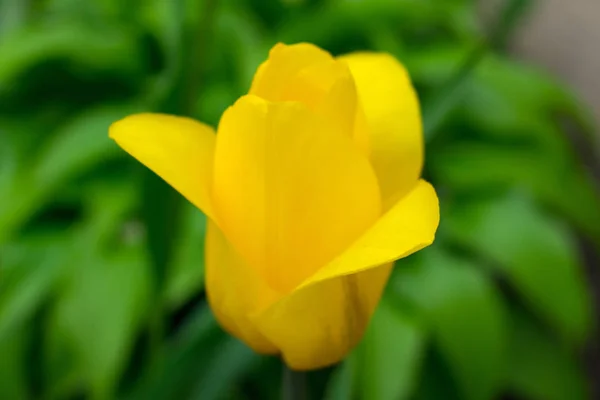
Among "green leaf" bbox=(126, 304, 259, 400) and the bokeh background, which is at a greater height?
"green leaf" bbox=(126, 304, 259, 400)

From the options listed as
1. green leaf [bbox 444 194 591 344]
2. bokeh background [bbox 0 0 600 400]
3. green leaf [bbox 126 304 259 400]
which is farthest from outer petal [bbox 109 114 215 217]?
green leaf [bbox 444 194 591 344]

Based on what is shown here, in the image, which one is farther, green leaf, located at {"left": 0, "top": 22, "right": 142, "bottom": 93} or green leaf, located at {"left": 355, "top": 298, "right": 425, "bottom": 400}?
green leaf, located at {"left": 0, "top": 22, "right": 142, "bottom": 93}

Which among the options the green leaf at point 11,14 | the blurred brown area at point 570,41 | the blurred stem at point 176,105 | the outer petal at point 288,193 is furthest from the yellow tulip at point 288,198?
the blurred brown area at point 570,41

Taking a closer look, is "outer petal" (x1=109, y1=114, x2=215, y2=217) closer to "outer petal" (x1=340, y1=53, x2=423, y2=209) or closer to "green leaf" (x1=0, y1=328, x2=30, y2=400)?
"outer petal" (x1=340, y1=53, x2=423, y2=209)

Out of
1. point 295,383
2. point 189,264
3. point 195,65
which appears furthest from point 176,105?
point 189,264

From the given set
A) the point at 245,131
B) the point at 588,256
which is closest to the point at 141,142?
the point at 245,131

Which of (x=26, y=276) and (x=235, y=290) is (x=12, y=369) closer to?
(x=26, y=276)
